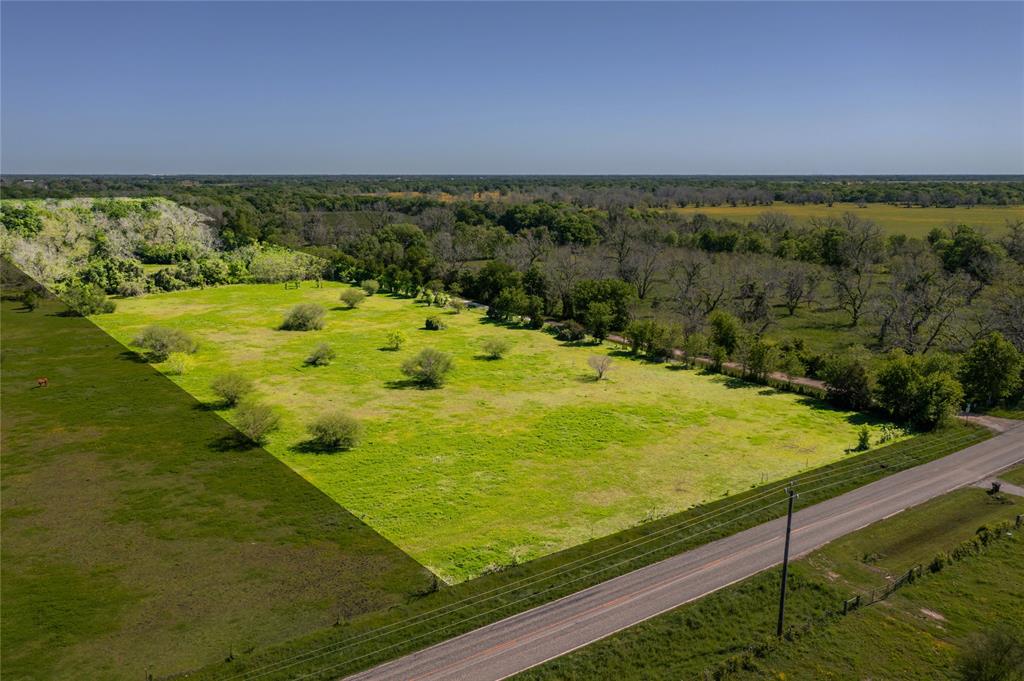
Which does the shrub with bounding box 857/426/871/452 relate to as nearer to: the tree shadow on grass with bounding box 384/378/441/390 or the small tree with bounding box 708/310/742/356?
the small tree with bounding box 708/310/742/356

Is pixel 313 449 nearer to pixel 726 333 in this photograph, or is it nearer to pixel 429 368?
pixel 429 368

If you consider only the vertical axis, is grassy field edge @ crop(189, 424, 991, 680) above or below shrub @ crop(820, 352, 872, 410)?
below

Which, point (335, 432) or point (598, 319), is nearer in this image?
point (335, 432)

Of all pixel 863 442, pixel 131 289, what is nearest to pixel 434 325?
pixel 863 442

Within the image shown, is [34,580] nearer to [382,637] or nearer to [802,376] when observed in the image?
[382,637]

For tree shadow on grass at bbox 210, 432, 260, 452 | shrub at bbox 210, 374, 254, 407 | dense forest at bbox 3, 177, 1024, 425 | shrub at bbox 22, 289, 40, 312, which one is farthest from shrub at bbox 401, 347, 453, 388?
shrub at bbox 22, 289, 40, 312

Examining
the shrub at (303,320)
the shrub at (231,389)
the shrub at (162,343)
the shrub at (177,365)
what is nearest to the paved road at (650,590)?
the shrub at (231,389)

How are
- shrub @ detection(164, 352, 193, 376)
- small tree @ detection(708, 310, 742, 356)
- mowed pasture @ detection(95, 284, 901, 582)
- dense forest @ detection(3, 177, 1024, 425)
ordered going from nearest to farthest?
mowed pasture @ detection(95, 284, 901, 582), dense forest @ detection(3, 177, 1024, 425), shrub @ detection(164, 352, 193, 376), small tree @ detection(708, 310, 742, 356)
